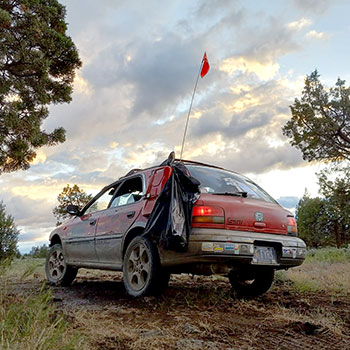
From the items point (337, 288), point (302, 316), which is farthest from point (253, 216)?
point (337, 288)

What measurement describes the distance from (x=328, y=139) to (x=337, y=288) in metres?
18.4

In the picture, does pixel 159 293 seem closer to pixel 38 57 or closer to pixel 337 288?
pixel 337 288

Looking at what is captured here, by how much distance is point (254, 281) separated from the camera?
5.59 m

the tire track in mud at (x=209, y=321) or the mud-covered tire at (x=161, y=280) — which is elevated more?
the mud-covered tire at (x=161, y=280)

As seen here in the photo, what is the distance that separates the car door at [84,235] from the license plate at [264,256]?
2536 mm

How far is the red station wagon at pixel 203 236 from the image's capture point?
4246 millimetres

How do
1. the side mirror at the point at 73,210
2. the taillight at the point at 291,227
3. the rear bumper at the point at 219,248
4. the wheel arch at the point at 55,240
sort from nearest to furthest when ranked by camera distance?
the rear bumper at the point at 219,248
the taillight at the point at 291,227
the side mirror at the point at 73,210
the wheel arch at the point at 55,240

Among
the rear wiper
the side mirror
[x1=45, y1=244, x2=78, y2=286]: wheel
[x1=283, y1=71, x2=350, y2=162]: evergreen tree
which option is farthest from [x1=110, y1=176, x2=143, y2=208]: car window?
[x1=283, y1=71, x2=350, y2=162]: evergreen tree

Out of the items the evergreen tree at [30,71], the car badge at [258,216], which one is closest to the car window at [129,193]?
the car badge at [258,216]

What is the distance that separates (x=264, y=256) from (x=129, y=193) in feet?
7.10

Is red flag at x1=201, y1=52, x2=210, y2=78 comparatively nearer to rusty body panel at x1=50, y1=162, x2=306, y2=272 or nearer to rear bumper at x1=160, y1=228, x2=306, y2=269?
rusty body panel at x1=50, y1=162, x2=306, y2=272

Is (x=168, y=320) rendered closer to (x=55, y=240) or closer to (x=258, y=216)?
(x=258, y=216)

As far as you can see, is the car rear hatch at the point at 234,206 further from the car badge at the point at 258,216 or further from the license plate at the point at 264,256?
the license plate at the point at 264,256

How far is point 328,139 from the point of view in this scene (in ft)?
74.7
